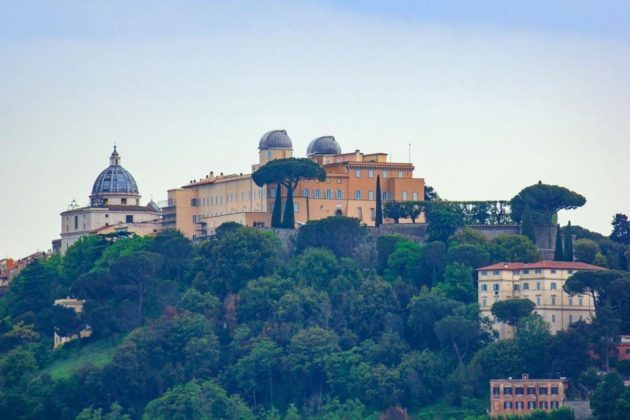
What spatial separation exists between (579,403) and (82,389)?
74.0 feet

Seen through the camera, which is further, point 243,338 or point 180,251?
point 180,251

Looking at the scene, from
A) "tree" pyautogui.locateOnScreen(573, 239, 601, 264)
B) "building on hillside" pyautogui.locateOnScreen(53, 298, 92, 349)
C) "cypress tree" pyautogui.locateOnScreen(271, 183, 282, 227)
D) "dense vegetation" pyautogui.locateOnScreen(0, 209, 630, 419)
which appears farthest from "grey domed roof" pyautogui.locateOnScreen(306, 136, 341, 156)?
"tree" pyautogui.locateOnScreen(573, 239, 601, 264)

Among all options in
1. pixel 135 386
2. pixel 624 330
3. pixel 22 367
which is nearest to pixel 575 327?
pixel 624 330

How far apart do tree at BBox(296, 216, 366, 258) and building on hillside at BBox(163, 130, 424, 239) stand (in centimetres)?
321

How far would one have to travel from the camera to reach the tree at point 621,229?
116m

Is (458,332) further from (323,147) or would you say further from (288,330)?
(323,147)

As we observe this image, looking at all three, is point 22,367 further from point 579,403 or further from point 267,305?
point 579,403

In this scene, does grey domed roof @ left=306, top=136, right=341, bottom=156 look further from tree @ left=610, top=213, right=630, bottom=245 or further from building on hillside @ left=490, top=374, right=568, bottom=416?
building on hillside @ left=490, top=374, right=568, bottom=416

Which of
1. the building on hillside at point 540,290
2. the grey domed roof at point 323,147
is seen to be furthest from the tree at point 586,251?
the grey domed roof at point 323,147

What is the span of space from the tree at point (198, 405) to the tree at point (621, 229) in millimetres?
25665

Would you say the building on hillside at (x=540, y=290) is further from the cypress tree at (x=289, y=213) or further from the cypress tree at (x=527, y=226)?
the cypress tree at (x=289, y=213)

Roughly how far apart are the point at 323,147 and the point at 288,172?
23.0ft

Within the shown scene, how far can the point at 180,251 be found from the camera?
109562 mm

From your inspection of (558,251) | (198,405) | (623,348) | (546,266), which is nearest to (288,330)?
(198,405)
